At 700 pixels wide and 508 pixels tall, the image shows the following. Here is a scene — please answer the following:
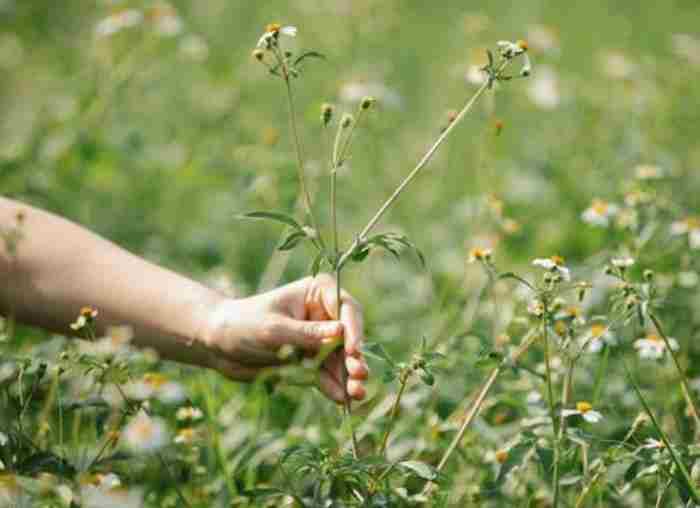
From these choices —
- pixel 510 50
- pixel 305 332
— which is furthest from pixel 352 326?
pixel 510 50

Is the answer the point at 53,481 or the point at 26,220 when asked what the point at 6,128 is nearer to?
the point at 26,220

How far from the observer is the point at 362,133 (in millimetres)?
2809

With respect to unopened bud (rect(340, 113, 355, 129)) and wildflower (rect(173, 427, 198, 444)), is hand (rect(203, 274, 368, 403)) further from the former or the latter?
unopened bud (rect(340, 113, 355, 129))

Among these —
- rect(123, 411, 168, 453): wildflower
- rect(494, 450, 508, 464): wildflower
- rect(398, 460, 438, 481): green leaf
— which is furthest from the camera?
rect(494, 450, 508, 464): wildflower

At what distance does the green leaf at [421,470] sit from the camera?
3.89ft

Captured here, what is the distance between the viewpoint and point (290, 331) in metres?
1.30

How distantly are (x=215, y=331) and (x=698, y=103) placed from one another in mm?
2285

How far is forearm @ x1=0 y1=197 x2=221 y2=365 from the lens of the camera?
1434mm

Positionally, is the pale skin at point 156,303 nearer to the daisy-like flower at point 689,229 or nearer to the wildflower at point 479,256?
the wildflower at point 479,256

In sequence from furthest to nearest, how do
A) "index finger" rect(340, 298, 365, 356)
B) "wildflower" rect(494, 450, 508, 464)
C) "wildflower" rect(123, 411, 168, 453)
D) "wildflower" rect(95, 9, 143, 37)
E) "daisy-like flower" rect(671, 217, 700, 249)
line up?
"wildflower" rect(95, 9, 143, 37) < "daisy-like flower" rect(671, 217, 700, 249) < "wildflower" rect(494, 450, 508, 464) < "index finger" rect(340, 298, 365, 356) < "wildflower" rect(123, 411, 168, 453)

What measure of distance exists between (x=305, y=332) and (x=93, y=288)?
362mm

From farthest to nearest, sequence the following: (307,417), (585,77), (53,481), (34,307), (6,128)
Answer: (585,77) → (6,128) → (307,417) → (34,307) → (53,481)

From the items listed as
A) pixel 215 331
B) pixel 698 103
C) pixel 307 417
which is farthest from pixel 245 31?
A: pixel 215 331

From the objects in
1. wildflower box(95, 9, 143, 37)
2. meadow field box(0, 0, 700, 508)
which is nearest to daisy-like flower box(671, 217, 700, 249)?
meadow field box(0, 0, 700, 508)
